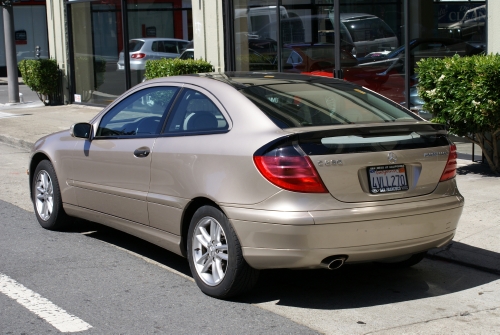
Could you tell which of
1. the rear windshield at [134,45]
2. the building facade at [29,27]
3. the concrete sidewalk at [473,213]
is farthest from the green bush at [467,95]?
the building facade at [29,27]

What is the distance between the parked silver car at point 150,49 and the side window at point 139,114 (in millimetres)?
10492

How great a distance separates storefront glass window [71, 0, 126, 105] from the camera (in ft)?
61.6

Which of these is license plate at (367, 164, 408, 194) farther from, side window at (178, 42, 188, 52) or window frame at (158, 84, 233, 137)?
side window at (178, 42, 188, 52)

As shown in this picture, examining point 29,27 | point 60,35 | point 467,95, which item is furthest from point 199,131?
point 29,27

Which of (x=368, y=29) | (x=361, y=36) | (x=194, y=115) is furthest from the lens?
(x=361, y=36)

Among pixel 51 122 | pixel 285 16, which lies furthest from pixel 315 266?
pixel 51 122

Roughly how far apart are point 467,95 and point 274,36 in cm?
565

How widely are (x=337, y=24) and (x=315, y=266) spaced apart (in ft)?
27.0

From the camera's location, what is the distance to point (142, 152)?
19.3 ft

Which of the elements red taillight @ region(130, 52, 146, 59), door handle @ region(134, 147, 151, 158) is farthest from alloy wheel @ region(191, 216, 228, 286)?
red taillight @ region(130, 52, 146, 59)

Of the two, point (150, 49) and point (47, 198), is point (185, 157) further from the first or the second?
point (150, 49)

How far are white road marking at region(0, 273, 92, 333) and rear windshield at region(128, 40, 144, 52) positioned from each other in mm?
12907

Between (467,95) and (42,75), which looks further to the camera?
(42,75)

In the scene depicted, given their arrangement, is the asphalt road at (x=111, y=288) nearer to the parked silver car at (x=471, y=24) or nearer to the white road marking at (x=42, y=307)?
the white road marking at (x=42, y=307)
